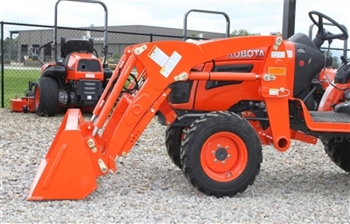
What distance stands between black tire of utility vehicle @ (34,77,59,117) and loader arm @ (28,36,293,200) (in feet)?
17.0

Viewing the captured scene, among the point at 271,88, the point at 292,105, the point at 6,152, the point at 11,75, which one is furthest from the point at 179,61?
the point at 11,75

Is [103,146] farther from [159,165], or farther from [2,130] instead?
[2,130]

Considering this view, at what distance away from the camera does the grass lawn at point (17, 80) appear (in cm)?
1596

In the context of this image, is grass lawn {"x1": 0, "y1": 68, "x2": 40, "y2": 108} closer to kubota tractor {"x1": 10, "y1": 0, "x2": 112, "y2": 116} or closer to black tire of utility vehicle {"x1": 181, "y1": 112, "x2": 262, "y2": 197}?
kubota tractor {"x1": 10, "y1": 0, "x2": 112, "y2": 116}

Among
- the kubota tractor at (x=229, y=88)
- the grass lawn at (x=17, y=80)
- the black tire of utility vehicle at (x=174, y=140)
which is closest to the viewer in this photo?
the kubota tractor at (x=229, y=88)

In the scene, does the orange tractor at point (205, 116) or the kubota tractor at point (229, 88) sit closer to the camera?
the orange tractor at point (205, 116)

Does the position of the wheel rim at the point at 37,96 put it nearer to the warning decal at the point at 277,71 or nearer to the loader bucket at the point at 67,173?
the loader bucket at the point at 67,173

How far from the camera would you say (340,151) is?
6.06 metres

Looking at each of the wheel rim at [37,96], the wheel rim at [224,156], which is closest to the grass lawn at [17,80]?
the wheel rim at [37,96]

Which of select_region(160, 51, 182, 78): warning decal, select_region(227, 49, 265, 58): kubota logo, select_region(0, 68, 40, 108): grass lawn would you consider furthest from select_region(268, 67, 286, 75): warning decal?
select_region(0, 68, 40, 108): grass lawn

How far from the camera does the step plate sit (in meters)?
5.19

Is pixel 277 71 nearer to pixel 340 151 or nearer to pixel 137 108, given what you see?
pixel 137 108

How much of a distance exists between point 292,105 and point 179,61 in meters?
1.22

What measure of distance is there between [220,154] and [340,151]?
187 centimetres
